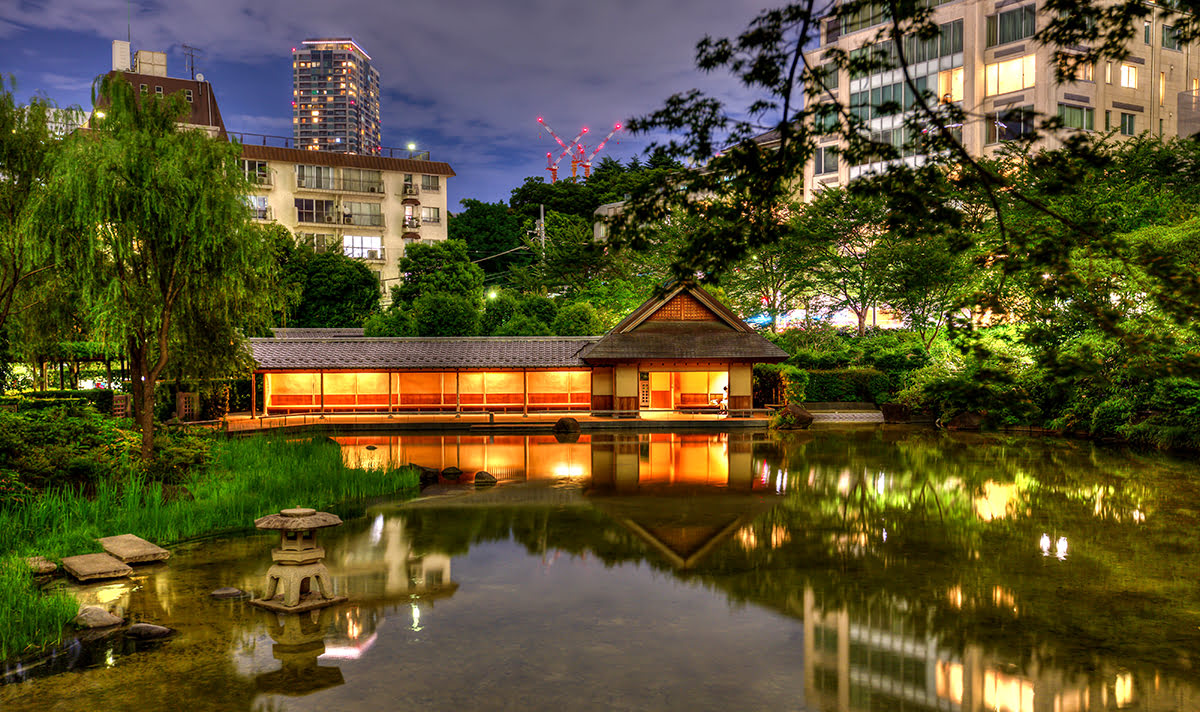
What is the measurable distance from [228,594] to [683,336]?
2932 cm

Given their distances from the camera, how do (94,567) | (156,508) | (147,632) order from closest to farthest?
(147,632), (94,567), (156,508)

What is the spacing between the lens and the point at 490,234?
2753 inches

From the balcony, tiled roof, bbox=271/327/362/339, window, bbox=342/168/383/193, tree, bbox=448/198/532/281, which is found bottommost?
tiled roof, bbox=271/327/362/339

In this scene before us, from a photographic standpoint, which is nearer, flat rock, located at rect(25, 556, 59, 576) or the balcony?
flat rock, located at rect(25, 556, 59, 576)

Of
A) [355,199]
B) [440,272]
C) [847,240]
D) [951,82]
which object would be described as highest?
[951,82]

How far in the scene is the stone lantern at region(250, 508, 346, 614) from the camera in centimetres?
973

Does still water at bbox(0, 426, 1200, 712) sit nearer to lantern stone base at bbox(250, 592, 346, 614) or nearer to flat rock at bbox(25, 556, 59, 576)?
lantern stone base at bbox(250, 592, 346, 614)

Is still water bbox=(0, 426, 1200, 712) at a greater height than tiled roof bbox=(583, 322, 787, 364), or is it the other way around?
tiled roof bbox=(583, 322, 787, 364)

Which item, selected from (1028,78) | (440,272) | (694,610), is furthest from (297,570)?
(1028,78)

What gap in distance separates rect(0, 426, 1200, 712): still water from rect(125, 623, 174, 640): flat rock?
213 mm

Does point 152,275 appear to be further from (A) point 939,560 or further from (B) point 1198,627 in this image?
(B) point 1198,627

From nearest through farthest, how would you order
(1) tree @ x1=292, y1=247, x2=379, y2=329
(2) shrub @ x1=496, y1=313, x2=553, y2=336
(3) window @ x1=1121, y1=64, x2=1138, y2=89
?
1. (2) shrub @ x1=496, y1=313, x2=553, y2=336
2. (1) tree @ x1=292, y1=247, x2=379, y2=329
3. (3) window @ x1=1121, y1=64, x2=1138, y2=89

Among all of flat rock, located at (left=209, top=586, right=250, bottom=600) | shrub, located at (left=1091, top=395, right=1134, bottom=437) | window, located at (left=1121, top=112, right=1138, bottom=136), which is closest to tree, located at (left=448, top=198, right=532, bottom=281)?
window, located at (left=1121, top=112, right=1138, bottom=136)

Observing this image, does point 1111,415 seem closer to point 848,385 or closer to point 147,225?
point 848,385
